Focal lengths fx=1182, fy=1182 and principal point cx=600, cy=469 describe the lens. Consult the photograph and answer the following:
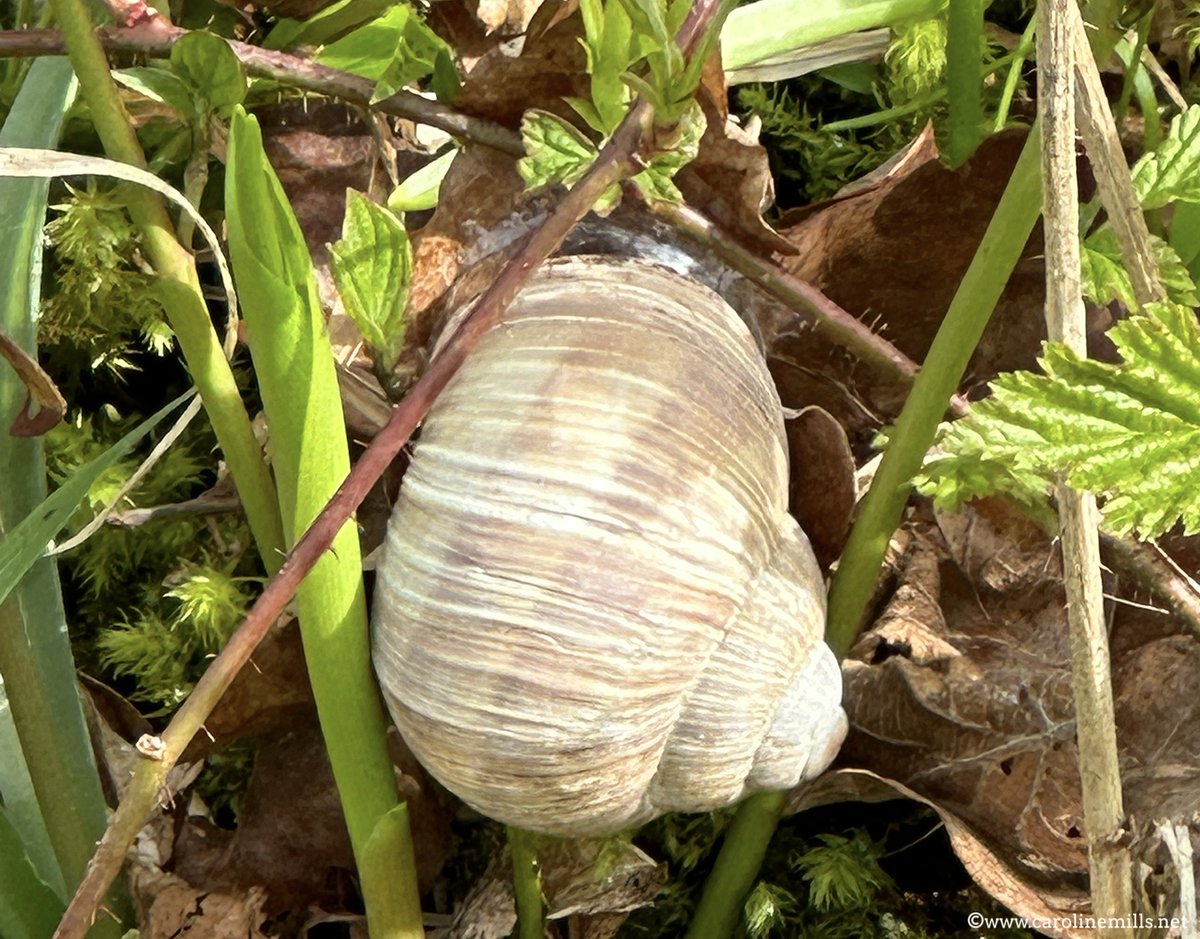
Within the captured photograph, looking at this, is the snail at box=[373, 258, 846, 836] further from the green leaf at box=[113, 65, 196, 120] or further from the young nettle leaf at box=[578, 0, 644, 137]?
the green leaf at box=[113, 65, 196, 120]

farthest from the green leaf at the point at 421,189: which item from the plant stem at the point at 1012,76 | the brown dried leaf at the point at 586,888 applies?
the brown dried leaf at the point at 586,888

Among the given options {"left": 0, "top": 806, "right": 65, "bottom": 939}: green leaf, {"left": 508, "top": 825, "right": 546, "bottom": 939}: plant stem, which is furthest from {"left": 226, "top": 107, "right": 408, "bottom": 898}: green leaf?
{"left": 0, "top": 806, "right": 65, "bottom": 939}: green leaf

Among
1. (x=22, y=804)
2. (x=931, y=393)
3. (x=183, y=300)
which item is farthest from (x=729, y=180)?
(x=22, y=804)

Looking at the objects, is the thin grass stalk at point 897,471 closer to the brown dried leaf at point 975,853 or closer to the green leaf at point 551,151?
the brown dried leaf at point 975,853

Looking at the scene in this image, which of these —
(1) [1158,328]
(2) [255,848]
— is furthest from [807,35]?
(2) [255,848]

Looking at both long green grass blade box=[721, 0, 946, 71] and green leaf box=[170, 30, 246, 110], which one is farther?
long green grass blade box=[721, 0, 946, 71]

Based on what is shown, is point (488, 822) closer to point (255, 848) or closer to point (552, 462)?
point (255, 848)
